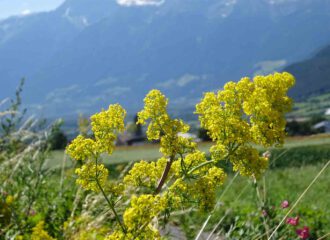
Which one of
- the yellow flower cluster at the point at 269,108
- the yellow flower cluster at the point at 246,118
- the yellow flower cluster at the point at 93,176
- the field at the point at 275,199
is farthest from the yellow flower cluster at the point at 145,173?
the field at the point at 275,199

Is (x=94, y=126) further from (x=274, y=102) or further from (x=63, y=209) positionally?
(x=63, y=209)

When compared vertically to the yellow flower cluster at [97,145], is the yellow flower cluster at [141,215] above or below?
below

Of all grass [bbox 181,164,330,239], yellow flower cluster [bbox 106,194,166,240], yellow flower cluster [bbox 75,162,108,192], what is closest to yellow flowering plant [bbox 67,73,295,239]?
yellow flower cluster [bbox 75,162,108,192]

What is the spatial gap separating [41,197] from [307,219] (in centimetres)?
425

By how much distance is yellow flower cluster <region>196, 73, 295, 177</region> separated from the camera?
275 cm

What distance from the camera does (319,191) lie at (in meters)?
12.5

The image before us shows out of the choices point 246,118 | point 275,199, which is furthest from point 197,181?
point 275,199

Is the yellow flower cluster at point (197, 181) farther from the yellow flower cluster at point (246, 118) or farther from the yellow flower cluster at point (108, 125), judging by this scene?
the yellow flower cluster at point (108, 125)

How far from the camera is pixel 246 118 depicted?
112 inches

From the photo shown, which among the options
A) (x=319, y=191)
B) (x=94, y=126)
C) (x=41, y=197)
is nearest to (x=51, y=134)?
(x=41, y=197)

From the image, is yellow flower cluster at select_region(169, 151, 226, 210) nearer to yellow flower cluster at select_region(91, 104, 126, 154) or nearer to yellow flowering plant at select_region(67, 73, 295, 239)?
yellow flowering plant at select_region(67, 73, 295, 239)

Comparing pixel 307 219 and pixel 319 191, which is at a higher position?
pixel 307 219

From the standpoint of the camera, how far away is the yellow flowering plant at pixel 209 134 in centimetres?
273

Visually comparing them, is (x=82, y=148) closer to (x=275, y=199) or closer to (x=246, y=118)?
(x=246, y=118)
